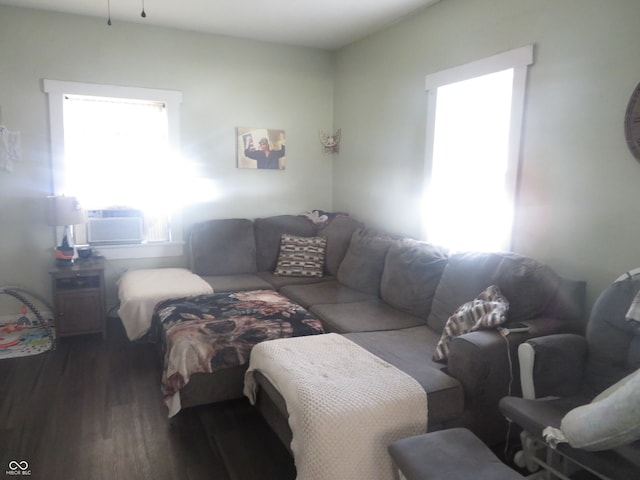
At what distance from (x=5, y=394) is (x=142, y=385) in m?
0.79

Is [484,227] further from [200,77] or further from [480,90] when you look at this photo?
[200,77]

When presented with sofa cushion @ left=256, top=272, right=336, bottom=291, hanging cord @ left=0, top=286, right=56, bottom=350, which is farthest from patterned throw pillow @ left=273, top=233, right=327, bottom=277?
hanging cord @ left=0, top=286, right=56, bottom=350

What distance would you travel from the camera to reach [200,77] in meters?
4.26

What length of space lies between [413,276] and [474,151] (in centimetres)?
97

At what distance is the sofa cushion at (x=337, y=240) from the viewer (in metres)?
4.08

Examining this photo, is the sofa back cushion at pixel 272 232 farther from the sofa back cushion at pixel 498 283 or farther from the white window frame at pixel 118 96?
the sofa back cushion at pixel 498 283

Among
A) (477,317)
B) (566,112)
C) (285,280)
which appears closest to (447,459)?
(477,317)

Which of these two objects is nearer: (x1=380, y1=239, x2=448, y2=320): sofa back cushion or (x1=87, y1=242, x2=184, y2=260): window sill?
(x1=380, y1=239, x2=448, y2=320): sofa back cushion

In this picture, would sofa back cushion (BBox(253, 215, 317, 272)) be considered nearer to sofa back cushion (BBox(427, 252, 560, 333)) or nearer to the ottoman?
sofa back cushion (BBox(427, 252, 560, 333))

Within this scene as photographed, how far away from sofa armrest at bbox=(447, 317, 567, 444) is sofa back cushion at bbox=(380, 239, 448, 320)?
0.79 metres

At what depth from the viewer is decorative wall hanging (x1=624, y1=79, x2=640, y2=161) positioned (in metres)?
2.13

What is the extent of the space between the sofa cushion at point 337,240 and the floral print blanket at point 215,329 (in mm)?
967

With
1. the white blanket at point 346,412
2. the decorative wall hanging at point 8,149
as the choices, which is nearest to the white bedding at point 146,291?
the decorative wall hanging at point 8,149

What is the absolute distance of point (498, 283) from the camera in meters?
2.49
